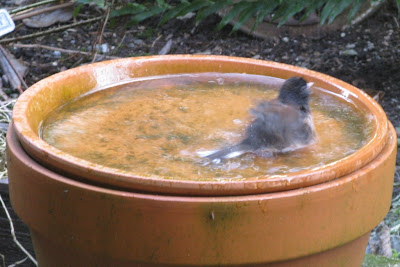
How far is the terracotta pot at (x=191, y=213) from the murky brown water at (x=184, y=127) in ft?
0.33

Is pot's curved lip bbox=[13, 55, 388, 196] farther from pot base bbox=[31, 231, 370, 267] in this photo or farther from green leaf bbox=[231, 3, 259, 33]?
green leaf bbox=[231, 3, 259, 33]

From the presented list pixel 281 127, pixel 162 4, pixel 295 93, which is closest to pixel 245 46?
pixel 162 4

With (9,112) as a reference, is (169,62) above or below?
above

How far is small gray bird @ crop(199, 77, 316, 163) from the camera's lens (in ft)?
5.90

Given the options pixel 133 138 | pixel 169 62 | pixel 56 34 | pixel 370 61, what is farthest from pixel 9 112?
pixel 370 61

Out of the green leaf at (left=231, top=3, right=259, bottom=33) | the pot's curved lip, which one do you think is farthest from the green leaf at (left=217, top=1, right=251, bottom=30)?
the pot's curved lip

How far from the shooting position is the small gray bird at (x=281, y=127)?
180 cm

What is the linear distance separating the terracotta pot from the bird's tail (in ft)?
1.07

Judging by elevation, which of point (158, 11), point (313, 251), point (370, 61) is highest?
point (313, 251)

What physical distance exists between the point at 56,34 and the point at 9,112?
203 cm

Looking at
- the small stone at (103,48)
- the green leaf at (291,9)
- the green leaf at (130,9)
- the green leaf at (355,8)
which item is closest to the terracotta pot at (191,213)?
the green leaf at (355,8)

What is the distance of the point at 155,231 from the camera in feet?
4.71

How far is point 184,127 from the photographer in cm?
194

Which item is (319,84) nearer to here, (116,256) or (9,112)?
(116,256)
